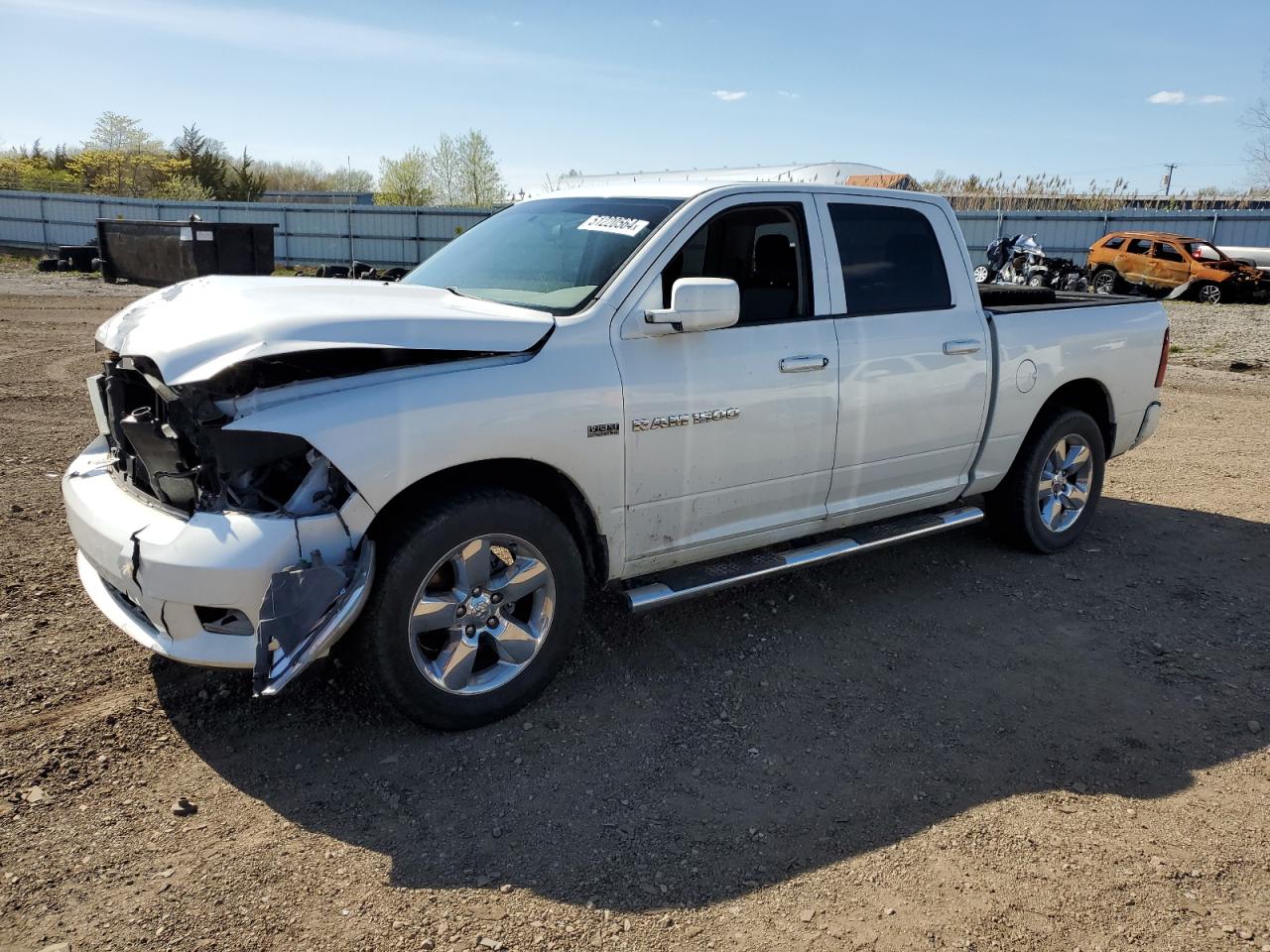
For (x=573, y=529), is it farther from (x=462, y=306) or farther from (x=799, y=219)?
(x=799, y=219)

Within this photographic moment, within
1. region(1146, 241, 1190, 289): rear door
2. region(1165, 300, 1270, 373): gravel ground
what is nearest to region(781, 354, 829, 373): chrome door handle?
region(1165, 300, 1270, 373): gravel ground

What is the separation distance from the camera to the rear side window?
4551 millimetres

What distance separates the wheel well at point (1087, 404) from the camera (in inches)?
224

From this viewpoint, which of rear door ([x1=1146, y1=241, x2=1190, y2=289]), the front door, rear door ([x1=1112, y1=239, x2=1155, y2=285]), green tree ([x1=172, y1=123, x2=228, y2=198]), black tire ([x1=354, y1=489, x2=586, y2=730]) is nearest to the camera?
black tire ([x1=354, y1=489, x2=586, y2=730])

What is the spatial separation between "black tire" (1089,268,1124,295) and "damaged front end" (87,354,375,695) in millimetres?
25636

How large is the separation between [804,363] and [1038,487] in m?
2.28

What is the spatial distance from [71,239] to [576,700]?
32.4 m

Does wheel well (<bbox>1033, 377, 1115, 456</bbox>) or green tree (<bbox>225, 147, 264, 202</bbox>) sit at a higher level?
green tree (<bbox>225, 147, 264, 202</bbox>)

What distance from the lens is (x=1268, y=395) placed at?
11609mm

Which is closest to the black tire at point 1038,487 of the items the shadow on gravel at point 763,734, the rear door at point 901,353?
the shadow on gravel at point 763,734

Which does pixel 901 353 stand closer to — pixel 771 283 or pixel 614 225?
pixel 771 283

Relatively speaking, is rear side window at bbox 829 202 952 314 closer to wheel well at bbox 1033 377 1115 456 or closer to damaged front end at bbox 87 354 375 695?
wheel well at bbox 1033 377 1115 456

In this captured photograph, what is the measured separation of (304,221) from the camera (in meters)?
29.0

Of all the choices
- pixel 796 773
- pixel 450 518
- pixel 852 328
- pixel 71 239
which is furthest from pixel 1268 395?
pixel 71 239
